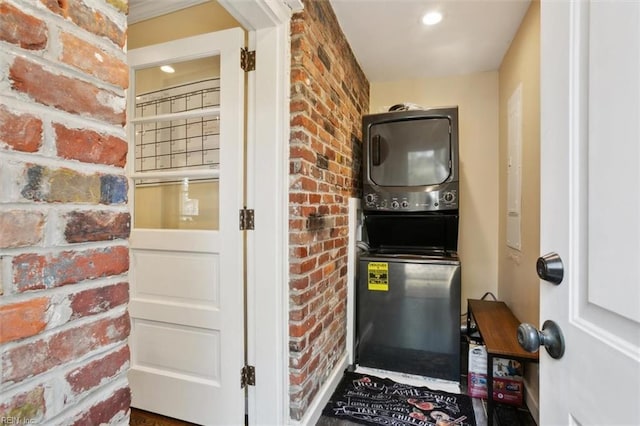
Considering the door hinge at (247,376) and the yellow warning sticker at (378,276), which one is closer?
the door hinge at (247,376)

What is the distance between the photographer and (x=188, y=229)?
1.69 m

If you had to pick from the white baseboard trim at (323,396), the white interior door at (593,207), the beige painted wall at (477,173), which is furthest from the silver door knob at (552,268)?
the beige painted wall at (477,173)

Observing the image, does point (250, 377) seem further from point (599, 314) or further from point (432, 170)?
point (432, 170)

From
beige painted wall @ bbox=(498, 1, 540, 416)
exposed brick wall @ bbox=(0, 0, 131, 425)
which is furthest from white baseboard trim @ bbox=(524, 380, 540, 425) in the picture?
exposed brick wall @ bbox=(0, 0, 131, 425)

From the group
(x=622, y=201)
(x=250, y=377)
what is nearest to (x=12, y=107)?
(x=622, y=201)

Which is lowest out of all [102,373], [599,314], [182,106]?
[102,373]

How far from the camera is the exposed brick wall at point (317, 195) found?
1486 millimetres

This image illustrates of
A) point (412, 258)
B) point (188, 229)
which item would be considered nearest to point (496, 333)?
point (412, 258)

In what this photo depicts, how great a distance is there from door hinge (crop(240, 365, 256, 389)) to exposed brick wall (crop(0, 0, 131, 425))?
0.96 m

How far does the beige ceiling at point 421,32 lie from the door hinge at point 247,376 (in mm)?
2018

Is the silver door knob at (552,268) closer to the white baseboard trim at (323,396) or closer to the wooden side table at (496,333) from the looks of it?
the wooden side table at (496,333)

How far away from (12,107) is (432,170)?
2.19m

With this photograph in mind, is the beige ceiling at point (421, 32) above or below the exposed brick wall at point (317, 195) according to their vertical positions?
above

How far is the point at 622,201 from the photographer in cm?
48
